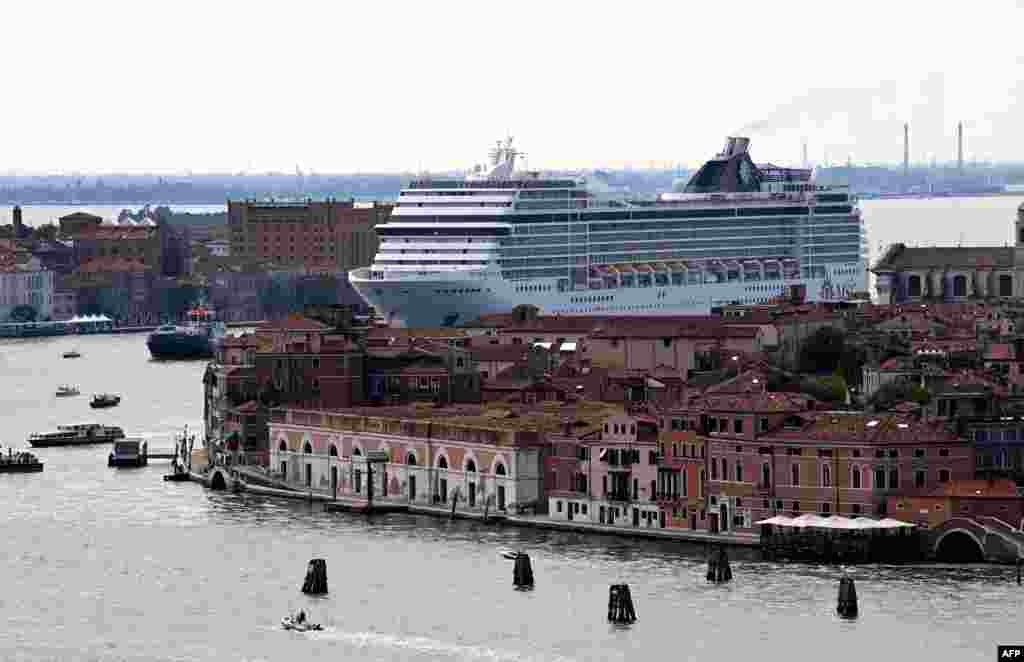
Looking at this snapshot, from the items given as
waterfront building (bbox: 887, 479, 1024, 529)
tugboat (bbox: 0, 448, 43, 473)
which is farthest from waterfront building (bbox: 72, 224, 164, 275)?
waterfront building (bbox: 887, 479, 1024, 529)

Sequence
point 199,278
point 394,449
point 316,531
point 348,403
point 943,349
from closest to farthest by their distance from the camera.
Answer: point 316,531 → point 394,449 → point 348,403 → point 943,349 → point 199,278

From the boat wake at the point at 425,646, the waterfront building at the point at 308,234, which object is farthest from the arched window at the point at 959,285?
the boat wake at the point at 425,646

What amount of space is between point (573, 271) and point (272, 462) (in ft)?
125

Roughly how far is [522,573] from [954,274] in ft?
174

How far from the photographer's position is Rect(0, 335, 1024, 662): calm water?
126ft

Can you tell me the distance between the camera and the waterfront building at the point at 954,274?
93.6 metres

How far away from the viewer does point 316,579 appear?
42.1 metres

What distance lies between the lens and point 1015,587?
41.8 metres

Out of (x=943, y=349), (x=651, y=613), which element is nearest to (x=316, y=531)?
(x=651, y=613)

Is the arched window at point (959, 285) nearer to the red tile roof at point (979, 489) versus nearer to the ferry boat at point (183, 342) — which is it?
the ferry boat at point (183, 342)

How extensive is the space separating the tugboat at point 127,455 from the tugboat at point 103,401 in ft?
41.5

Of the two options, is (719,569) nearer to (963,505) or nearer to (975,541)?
(975,541)

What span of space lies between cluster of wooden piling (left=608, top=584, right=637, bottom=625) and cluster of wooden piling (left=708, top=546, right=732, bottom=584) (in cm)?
240

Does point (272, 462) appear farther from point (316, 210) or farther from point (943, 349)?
point (316, 210)
